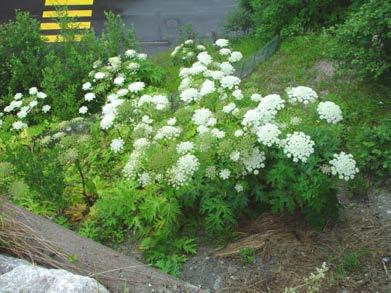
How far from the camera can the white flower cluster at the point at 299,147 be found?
13.8 feet

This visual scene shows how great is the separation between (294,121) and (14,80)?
20.5 ft

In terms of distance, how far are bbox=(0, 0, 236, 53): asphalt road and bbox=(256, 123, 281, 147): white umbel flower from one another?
8.16 m

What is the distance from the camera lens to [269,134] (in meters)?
4.25

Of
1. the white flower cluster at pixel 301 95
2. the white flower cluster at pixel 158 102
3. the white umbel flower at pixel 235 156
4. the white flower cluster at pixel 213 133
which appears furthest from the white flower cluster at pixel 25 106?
the white flower cluster at pixel 301 95

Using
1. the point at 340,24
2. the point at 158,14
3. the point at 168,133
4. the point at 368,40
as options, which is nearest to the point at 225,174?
the point at 168,133

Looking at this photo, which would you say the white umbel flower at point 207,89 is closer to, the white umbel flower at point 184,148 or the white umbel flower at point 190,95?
the white umbel flower at point 190,95

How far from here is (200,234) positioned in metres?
5.26

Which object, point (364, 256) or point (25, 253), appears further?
point (364, 256)

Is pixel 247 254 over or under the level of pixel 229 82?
under

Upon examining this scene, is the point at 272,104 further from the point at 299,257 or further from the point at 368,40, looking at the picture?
the point at 368,40

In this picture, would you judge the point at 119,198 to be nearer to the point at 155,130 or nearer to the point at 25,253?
the point at 155,130

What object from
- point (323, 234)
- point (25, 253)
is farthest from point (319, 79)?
point (25, 253)

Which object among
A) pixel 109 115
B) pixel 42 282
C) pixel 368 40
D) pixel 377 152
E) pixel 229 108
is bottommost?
pixel 377 152

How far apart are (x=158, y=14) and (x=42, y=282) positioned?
11.2m
